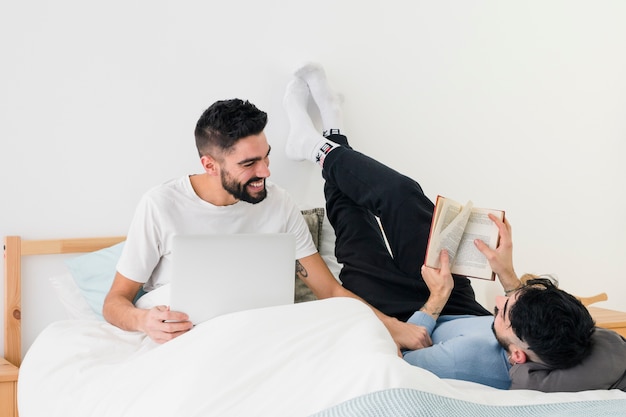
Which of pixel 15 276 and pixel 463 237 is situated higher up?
pixel 463 237

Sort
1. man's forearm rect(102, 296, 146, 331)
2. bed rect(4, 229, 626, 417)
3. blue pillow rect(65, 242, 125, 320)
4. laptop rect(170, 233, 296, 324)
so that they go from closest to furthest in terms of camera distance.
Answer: bed rect(4, 229, 626, 417), laptop rect(170, 233, 296, 324), man's forearm rect(102, 296, 146, 331), blue pillow rect(65, 242, 125, 320)

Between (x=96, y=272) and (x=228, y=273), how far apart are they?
0.73 meters

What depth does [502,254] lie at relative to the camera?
7.50ft

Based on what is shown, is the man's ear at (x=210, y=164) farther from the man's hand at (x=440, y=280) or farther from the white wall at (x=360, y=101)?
the man's hand at (x=440, y=280)

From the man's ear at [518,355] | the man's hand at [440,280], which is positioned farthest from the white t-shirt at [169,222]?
the man's ear at [518,355]

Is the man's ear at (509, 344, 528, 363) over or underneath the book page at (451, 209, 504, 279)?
underneath

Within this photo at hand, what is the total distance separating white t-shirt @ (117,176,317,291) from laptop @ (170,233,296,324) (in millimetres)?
431

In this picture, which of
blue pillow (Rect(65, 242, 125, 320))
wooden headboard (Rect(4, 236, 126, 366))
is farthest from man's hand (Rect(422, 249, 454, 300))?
wooden headboard (Rect(4, 236, 126, 366))

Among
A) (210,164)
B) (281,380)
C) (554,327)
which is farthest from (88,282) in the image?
(554,327)

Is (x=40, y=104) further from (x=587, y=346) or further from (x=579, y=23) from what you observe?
(x=579, y=23)

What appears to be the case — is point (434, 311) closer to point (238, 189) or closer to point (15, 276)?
point (238, 189)

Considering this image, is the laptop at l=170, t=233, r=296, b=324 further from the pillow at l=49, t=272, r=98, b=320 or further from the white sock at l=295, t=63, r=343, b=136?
the white sock at l=295, t=63, r=343, b=136

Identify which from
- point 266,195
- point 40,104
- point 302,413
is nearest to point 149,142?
point 40,104

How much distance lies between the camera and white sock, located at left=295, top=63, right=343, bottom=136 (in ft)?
9.04
